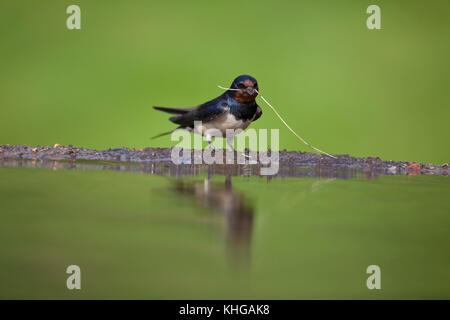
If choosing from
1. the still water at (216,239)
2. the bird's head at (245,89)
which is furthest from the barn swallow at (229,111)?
the still water at (216,239)

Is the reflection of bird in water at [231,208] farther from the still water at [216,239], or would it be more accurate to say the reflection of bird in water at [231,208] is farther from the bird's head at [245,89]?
the bird's head at [245,89]

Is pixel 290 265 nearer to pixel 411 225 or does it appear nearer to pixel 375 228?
pixel 375 228

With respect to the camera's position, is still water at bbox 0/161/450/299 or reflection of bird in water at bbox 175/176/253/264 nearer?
still water at bbox 0/161/450/299

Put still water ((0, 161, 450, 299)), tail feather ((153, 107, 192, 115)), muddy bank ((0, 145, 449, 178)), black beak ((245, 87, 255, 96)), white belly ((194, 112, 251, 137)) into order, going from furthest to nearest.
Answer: tail feather ((153, 107, 192, 115)) → white belly ((194, 112, 251, 137)) → black beak ((245, 87, 255, 96)) → muddy bank ((0, 145, 449, 178)) → still water ((0, 161, 450, 299))

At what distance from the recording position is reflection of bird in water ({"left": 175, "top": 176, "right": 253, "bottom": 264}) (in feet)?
4.51

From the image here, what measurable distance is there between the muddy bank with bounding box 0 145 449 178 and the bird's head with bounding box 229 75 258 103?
1.45ft

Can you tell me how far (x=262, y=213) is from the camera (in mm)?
1817

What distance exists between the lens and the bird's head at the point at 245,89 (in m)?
3.54

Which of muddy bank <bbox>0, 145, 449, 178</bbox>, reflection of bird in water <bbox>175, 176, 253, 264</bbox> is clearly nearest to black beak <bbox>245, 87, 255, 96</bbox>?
muddy bank <bbox>0, 145, 449, 178</bbox>

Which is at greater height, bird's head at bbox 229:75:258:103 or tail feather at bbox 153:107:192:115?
bird's head at bbox 229:75:258:103

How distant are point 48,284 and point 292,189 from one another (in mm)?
1542

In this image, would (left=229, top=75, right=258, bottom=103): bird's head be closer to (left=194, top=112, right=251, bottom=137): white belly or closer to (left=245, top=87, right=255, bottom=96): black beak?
(left=245, top=87, right=255, bottom=96): black beak

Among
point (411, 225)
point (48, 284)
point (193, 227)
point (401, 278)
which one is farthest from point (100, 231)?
point (411, 225)

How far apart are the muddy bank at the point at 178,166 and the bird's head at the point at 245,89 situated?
0.44 m
